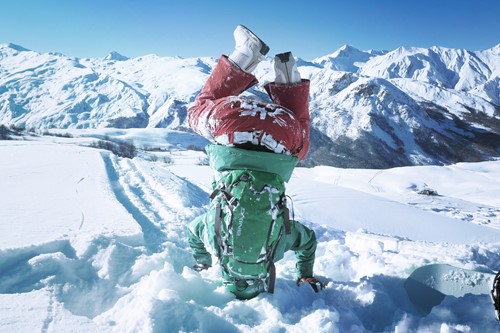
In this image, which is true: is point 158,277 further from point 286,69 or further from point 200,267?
point 286,69

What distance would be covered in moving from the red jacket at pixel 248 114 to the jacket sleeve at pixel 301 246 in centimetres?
51

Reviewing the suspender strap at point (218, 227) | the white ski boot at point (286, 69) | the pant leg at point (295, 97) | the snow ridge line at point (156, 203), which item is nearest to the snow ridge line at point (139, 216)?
the snow ridge line at point (156, 203)

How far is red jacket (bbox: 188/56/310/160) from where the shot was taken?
6.17ft

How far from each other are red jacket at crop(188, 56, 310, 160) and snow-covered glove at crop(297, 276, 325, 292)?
2.84 feet

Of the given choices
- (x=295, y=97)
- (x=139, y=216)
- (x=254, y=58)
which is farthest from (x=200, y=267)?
(x=139, y=216)

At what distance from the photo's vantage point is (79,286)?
6.44ft

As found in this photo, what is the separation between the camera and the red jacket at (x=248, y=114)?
6.17ft

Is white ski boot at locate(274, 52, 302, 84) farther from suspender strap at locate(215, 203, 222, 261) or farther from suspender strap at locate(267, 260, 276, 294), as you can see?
suspender strap at locate(267, 260, 276, 294)

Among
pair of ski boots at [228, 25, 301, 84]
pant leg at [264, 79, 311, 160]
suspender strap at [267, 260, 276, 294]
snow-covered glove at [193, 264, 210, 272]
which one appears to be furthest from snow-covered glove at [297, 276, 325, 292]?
pair of ski boots at [228, 25, 301, 84]

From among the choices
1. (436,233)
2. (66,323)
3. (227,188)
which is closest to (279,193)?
(227,188)

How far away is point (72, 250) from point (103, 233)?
1.18ft

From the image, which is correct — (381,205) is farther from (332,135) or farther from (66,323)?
(332,135)

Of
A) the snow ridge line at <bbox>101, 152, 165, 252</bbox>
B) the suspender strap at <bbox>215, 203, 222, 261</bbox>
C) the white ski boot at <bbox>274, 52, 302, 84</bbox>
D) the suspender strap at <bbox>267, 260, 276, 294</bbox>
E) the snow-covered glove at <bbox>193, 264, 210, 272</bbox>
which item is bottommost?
the snow ridge line at <bbox>101, 152, 165, 252</bbox>

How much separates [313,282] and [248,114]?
1214 millimetres
